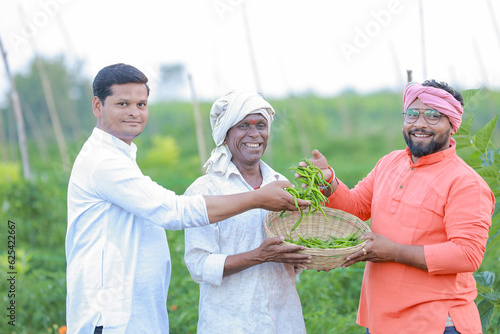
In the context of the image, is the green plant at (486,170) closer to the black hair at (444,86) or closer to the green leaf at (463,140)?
the green leaf at (463,140)

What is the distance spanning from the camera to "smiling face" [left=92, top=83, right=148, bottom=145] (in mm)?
2512

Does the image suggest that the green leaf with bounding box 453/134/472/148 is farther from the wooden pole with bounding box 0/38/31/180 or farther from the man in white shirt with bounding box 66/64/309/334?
the wooden pole with bounding box 0/38/31/180

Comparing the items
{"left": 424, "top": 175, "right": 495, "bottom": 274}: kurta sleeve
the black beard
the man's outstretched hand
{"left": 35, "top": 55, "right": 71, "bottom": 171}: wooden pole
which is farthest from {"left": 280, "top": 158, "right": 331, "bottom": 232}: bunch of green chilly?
{"left": 35, "top": 55, "right": 71, "bottom": 171}: wooden pole

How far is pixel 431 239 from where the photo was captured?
249cm

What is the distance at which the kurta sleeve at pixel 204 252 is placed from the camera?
8.44ft

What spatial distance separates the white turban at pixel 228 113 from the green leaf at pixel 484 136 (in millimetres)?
1356

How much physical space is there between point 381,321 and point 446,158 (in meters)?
0.96

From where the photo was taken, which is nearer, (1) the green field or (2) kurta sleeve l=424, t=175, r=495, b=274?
(2) kurta sleeve l=424, t=175, r=495, b=274

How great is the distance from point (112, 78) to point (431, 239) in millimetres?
1878

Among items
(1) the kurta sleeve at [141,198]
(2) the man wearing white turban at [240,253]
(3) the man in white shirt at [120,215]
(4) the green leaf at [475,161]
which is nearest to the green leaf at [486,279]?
(4) the green leaf at [475,161]

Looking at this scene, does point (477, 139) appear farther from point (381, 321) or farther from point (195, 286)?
point (195, 286)

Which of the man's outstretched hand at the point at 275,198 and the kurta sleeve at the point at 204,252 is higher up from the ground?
the man's outstretched hand at the point at 275,198

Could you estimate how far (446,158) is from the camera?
2.55 metres

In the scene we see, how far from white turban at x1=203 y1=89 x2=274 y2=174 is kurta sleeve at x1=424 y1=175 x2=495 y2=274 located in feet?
3.75
